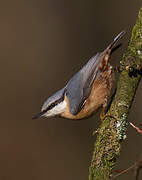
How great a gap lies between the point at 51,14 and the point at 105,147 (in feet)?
16.5

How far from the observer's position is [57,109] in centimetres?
421

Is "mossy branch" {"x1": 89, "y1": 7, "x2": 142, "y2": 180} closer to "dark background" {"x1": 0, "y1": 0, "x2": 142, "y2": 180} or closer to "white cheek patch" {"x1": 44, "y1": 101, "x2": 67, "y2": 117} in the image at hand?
"white cheek patch" {"x1": 44, "y1": 101, "x2": 67, "y2": 117}

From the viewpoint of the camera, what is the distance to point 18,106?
6422mm

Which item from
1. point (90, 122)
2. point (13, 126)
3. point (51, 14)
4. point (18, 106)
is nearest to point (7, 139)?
point (13, 126)

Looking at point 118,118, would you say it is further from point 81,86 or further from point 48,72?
point 48,72

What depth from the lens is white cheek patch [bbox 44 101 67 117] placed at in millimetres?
4148

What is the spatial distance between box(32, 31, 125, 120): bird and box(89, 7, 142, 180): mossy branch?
0.95m

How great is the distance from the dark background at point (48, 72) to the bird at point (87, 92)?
1794 millimetres

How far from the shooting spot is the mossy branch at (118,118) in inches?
104

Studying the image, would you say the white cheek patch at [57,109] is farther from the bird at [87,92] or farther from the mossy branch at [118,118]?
the mossy branch at [118,118]

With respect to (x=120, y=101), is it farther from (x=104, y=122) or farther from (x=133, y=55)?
(x=133, y=55)

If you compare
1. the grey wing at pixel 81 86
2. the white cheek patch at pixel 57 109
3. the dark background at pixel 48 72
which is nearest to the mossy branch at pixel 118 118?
the grey wing at pixel 81 86

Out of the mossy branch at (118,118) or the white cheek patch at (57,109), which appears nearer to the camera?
the mossy branch at (118,118)

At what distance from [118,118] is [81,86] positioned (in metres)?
1.36
